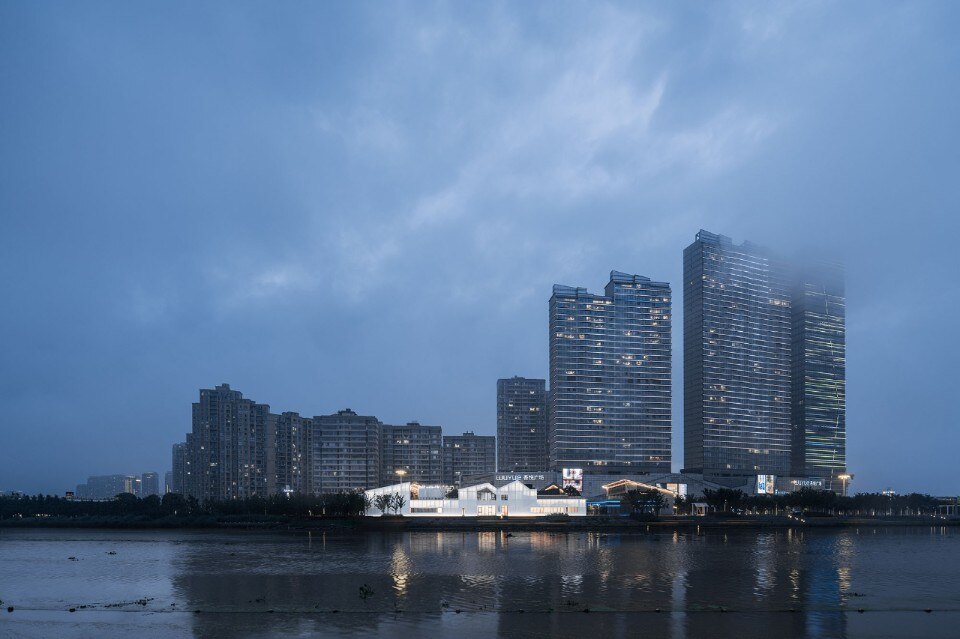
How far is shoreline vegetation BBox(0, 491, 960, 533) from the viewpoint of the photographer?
120 meters

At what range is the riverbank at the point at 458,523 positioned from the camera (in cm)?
11781

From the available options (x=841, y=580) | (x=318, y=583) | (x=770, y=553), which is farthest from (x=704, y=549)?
(x=318, y=583)

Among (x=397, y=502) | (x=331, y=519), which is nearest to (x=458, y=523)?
(x=397, y=502)

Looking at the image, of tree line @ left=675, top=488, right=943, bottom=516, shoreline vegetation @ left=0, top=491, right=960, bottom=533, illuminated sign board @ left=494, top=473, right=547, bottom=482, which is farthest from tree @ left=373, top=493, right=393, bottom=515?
tree line @ left=675, top=488, right=943, bottom=516

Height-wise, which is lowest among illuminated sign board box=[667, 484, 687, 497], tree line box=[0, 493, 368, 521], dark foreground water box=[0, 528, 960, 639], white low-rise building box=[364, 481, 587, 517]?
tree line box=[0, 493, 368, 521]

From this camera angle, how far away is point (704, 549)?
255 ft

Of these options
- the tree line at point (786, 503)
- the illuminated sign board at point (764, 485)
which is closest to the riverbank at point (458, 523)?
the tree line at point (786, 503)

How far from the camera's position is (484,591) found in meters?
45.3

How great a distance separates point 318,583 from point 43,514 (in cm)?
14733

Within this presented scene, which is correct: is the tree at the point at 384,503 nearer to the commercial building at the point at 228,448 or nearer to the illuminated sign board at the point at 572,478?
the illuminated sign board at the point at 572,478

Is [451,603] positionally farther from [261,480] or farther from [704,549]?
[261,480]

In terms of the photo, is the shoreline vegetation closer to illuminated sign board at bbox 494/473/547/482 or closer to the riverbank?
the riverbank

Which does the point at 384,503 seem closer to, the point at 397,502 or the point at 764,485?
the point at 397,502

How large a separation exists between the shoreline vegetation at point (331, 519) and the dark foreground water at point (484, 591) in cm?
3726
